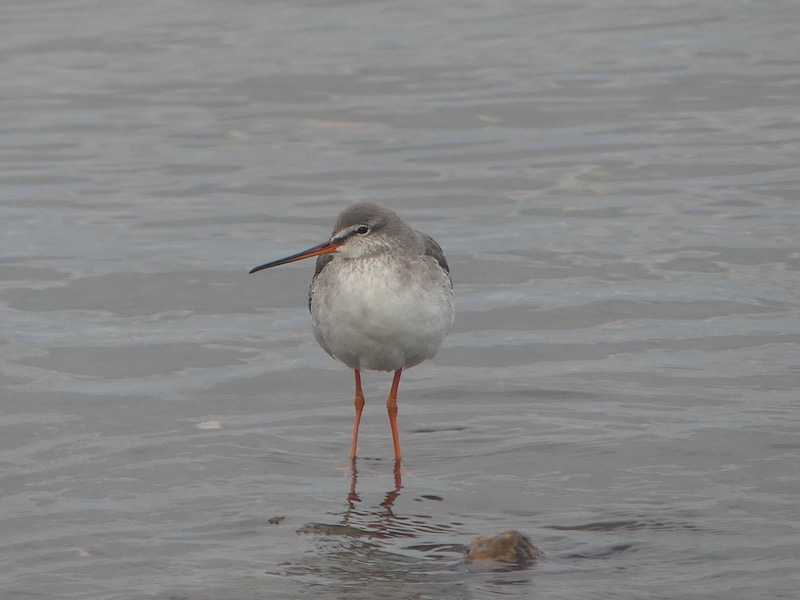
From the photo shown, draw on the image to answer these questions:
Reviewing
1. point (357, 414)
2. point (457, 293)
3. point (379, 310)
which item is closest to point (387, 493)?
point (379, 310)

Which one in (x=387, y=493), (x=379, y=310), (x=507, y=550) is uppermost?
(x=379, y=310)

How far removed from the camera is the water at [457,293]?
314 inches

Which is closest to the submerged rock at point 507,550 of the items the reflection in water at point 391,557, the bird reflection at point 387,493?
the reflection in water at point 391,557

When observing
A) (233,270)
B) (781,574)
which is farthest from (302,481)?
(233,270)

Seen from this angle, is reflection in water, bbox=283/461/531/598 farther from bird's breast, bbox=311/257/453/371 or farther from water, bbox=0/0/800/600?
bird's breast, bbox=311/257/453/371

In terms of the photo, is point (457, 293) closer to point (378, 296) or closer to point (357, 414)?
point (357, 414)

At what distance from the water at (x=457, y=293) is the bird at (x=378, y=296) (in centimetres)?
81

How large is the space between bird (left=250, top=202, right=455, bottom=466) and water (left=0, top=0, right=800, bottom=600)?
2.67ft

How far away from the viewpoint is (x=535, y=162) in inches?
682

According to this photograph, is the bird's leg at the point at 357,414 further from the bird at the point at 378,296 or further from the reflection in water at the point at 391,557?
the reflection in water at the point at 391,557

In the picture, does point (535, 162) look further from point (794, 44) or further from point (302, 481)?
point (302, 481)

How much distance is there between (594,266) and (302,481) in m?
5.57

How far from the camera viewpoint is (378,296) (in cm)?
904

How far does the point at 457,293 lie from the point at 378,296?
438cm
